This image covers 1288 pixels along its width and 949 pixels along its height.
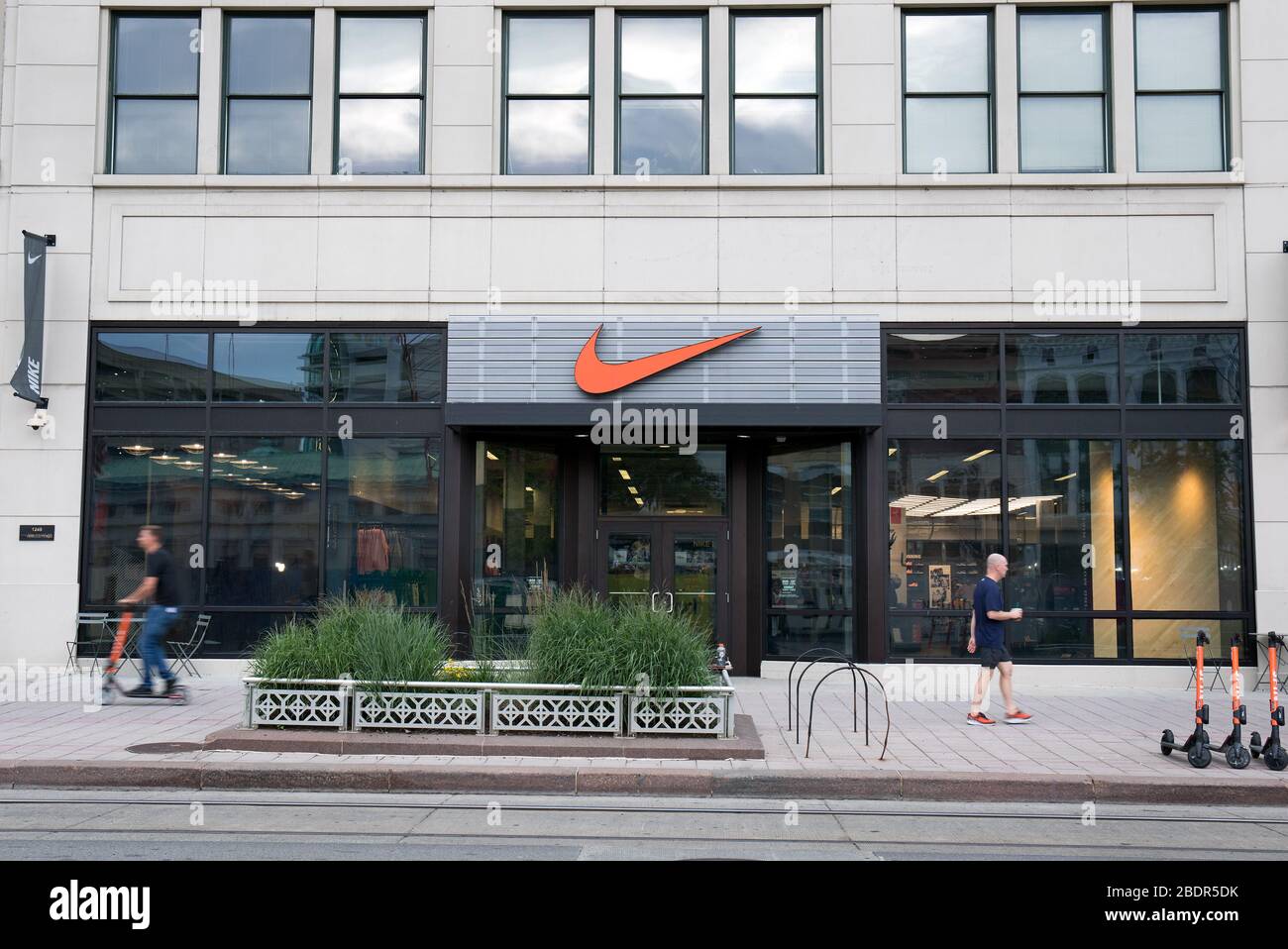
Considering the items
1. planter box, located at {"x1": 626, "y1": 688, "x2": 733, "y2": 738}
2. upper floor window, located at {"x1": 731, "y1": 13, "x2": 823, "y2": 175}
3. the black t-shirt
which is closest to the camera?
planter box, located at {"x1": 626, "y1": 688, "x2": 733, "y2": 738}

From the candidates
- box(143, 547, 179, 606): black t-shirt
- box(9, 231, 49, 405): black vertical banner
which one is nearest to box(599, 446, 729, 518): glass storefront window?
box(143, 547, 179, 606): black t-shirt

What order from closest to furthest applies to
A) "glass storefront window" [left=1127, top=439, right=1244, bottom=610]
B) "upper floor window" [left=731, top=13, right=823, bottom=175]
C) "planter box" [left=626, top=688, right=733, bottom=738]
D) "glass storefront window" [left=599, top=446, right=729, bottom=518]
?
1. "planter box" [left=626, top=688, right=733, bottom=738]
2. "glass storefront window" [left=1127, top=439, right=1244, bottom=610]
3. "upper floor window" [left=731, top=13, right=823, bottom=175]
4. "glass storefront window" [left=599, top=446, right=729, bottom=518]

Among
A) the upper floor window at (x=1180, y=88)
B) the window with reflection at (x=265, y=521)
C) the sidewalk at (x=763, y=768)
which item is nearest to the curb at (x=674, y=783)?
the sidewalk at (x=763, y=768)

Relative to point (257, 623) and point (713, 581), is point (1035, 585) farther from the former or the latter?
point (257, 623)

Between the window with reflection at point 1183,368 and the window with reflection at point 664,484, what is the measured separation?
6.04 metres

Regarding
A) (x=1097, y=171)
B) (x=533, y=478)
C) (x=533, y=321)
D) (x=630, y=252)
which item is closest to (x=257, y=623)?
(x=533, y=478)

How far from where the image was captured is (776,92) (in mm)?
15875

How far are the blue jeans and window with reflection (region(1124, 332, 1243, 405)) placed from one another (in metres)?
13.1

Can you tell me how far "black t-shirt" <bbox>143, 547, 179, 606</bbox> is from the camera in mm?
12547

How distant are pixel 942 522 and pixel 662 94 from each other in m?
7.53

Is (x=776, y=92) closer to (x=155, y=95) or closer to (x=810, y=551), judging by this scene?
(x=810, y=551)

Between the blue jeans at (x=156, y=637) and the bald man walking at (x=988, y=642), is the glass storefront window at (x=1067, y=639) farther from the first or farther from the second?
the blue jeans at (x=156, y=637)

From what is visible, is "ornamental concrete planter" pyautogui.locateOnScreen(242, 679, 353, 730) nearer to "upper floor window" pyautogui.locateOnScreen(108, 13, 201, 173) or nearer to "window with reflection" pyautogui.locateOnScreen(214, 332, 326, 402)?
"window with reflection" pyautogui.locateOnScreen(214, 332, 326, 402)

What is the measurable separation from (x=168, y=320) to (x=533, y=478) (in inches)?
227
